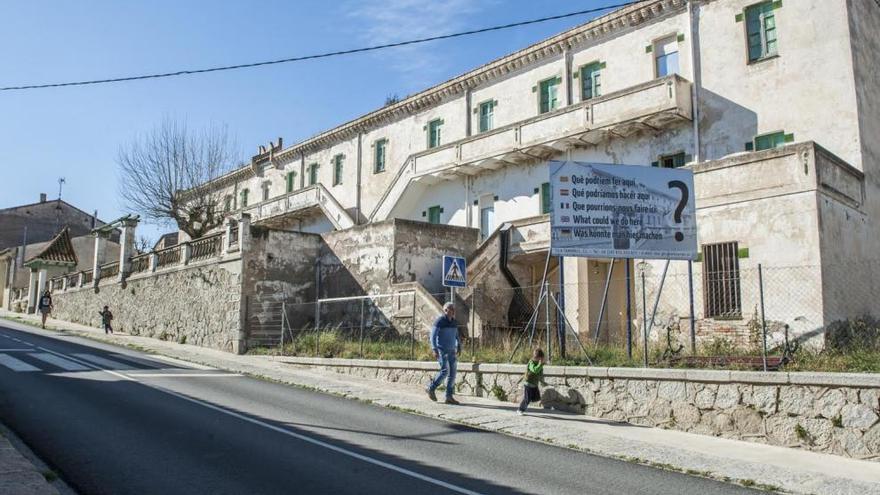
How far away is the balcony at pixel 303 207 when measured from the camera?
113 ft

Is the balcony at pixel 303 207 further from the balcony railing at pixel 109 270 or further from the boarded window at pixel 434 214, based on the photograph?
the balcony railing at pixel 109 270

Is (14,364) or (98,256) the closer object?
(14,364)

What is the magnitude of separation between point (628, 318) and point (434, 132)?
2041 cm

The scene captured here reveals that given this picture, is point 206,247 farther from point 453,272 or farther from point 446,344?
point 446,344

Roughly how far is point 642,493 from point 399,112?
28792 millimetres

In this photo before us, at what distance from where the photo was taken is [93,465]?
6.77m

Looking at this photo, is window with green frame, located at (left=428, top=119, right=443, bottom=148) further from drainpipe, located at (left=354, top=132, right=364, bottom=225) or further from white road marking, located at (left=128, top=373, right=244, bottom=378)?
white road marking, located at (left=128, top=373, right=244, bottom=378)

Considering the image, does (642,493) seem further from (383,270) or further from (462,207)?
(462,207)

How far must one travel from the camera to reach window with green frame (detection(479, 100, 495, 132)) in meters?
28.6

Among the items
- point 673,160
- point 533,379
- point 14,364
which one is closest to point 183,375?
point 14,364

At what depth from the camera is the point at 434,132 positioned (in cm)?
3161

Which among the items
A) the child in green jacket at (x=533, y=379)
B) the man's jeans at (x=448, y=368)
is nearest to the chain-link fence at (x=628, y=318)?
the child in green jacket at (x=533, y=379)

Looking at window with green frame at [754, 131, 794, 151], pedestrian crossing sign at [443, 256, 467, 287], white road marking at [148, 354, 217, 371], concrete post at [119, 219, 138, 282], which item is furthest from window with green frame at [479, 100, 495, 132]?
concrete post at [119, 219, 138, 282]

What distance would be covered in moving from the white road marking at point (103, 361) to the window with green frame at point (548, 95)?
17.6 metres
